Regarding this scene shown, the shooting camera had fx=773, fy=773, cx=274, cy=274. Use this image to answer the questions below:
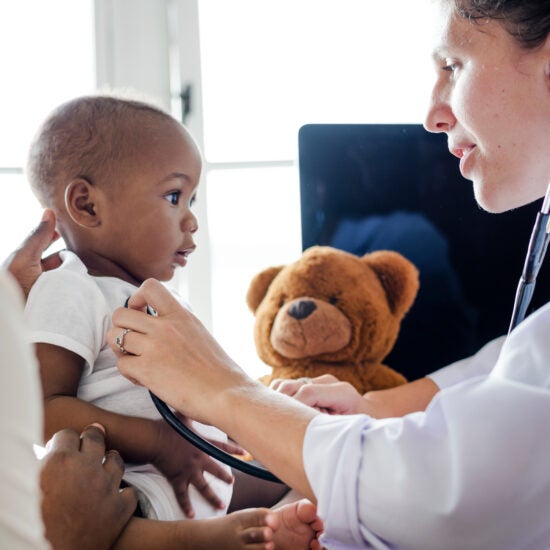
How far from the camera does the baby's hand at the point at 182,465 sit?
1.14 metres

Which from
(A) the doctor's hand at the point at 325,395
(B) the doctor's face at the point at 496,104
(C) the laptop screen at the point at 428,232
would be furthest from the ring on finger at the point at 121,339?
(C) the laptop screen at the point at 428,232

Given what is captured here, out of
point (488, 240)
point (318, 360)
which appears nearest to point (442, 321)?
point (488, 240)

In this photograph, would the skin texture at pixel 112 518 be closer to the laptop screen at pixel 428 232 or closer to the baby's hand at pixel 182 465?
the baby's hand at pixel 182 465

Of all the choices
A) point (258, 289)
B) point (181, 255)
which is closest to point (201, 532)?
point (181, 255)

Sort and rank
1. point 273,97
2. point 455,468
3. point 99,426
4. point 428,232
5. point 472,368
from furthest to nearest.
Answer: point 273,97, point 428,232, point 472,368, point 99,426, point 455,468

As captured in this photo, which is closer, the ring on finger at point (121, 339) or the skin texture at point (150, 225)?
the ring on finger at point (121, 339)

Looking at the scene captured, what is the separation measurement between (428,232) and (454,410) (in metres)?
1.14

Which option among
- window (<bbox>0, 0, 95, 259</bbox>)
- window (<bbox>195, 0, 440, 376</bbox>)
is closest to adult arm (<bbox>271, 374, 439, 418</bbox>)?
window (<bbox>195, 0, 440, 376</bbox>)

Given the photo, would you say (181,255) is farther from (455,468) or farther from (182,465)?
(455,468)

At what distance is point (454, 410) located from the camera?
0.82 m

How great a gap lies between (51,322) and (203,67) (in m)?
1.28

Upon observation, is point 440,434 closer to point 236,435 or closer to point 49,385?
point 236,435

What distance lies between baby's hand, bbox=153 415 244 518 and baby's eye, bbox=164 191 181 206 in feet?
1.26

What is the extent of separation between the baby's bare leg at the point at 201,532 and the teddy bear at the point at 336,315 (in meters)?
0.63
